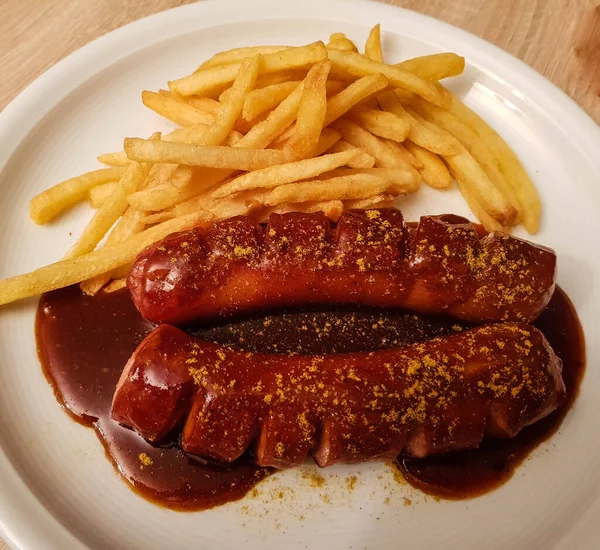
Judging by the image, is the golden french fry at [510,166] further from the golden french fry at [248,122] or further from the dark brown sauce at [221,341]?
the golden french fry at [248,122]

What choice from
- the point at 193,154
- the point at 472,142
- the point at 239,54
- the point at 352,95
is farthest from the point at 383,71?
the point at 193,154

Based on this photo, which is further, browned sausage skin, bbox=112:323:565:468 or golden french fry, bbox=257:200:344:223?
golden french fry, bbox=257:200:344:223

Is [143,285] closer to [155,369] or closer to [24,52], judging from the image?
[155,369]

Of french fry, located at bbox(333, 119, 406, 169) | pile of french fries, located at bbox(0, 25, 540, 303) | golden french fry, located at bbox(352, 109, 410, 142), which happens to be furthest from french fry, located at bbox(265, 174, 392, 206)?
golden french fry, located at bbox(352, 109, 410, 142)

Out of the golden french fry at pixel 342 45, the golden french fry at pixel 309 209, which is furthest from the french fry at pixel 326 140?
the golden french fry at pixel 342 45

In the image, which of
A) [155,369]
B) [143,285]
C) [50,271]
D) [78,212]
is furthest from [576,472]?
[78,212]

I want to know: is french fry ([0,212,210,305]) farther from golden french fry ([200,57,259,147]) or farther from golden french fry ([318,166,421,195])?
golden french fry ([318,166,421,195])

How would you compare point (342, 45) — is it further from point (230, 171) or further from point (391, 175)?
point (230, 171)

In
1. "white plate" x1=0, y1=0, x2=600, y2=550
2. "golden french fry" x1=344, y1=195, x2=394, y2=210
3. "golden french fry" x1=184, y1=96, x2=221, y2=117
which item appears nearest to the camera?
"white plate" x1=0, y1=0, x2=600, y2=550
